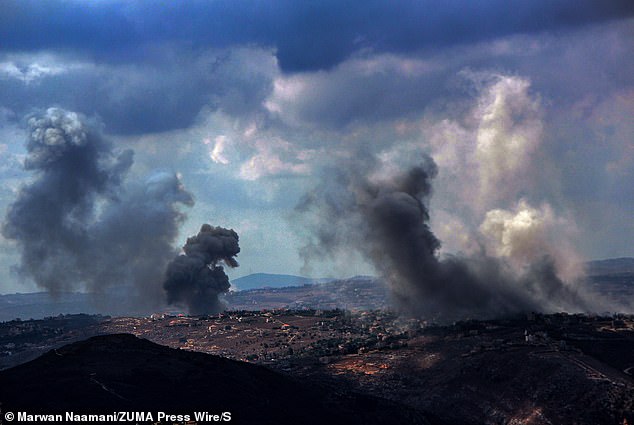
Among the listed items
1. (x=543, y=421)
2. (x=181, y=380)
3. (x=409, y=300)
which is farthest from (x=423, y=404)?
(x=409, y=300)

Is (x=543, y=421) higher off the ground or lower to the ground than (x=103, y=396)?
lower

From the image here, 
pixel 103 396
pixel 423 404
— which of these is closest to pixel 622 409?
pixel 423 404

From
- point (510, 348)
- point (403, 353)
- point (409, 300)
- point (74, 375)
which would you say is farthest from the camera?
point (409, 300)

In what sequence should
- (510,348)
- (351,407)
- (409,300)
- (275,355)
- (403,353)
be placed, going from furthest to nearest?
(409,300) → (275,355) → (403,353) → (510,348) → (351,407)

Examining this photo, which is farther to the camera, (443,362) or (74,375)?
(443,362)

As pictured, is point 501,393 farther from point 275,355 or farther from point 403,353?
point 275,355

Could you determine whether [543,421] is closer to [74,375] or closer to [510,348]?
[510,348]
